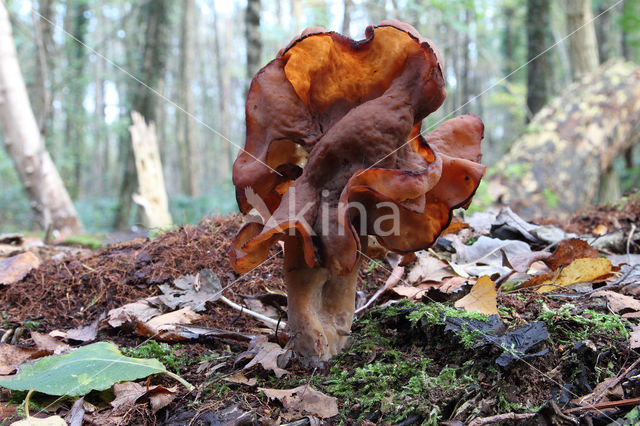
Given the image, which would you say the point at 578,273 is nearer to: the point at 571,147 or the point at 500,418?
the point at 500,418

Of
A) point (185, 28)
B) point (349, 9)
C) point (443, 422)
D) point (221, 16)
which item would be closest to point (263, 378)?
point (443, 422)

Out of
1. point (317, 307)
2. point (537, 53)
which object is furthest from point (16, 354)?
point (537, 53)

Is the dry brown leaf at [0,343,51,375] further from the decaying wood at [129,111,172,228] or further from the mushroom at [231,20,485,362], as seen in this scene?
the decaying wood at [129,111,172,228]

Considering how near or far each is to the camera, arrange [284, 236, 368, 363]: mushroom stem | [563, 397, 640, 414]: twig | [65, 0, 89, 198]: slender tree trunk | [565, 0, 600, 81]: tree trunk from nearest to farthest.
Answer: [563, 397, 640, 414]: twig → [284, 236, 368, 363]: mushroom stem → [565, 0, 600, 81]: tree trunk → [65, 0, 89, 198]: slender tree trunk

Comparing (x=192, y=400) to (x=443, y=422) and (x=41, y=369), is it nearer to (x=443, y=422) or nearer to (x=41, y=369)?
(x=41, y=369)

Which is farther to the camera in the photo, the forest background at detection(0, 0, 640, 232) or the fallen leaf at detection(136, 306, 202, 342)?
the forest background at detection(0, 0, 640, 232)

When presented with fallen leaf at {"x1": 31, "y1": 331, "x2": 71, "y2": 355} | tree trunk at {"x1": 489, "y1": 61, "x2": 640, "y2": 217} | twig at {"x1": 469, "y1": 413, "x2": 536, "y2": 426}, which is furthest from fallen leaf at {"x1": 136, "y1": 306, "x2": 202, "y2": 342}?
tree trunk at {"x1": 489, "y1": 61, "x2": 640, "y2": 217}

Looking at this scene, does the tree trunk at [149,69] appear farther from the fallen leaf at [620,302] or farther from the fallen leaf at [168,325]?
the fallen leaf at [620,302]

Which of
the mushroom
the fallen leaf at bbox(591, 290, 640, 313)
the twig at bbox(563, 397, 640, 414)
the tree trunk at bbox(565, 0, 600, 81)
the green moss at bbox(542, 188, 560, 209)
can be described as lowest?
the green moss at bbox(542, 188, 560, 209)
